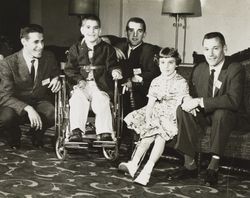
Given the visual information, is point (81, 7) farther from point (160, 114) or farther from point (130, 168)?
point (130, 168)

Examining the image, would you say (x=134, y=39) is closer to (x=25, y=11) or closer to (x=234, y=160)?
(x=234, y=160)

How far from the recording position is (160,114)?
3748 millimetres

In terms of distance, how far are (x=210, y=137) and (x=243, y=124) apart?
374mm

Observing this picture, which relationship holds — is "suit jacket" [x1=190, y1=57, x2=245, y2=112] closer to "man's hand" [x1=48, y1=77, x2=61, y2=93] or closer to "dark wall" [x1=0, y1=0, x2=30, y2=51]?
"man's hand" [x1=48, y1=77, x2=61, y2=93]

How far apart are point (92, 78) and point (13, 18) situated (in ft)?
13.9

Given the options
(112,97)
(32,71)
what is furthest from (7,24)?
(112,97)

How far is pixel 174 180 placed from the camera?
3662 millimetres

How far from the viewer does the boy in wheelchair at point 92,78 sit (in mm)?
3930

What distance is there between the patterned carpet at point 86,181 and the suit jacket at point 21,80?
1.66 feet

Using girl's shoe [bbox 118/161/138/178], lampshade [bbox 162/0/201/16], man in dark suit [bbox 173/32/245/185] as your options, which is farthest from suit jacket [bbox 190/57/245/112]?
lampshade [bbox 162/0/201/16]

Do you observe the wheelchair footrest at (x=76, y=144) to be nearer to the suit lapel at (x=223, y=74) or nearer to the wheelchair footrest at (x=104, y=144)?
the wheelchair footrest at (x=104, y=144)

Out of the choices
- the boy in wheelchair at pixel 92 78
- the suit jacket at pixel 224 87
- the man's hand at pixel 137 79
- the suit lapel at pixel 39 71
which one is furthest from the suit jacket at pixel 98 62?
the suit jacket at pixel 224 87

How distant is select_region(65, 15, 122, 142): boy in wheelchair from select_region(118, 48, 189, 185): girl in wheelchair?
288 mm

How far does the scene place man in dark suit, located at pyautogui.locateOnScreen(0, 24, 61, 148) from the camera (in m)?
4.35
